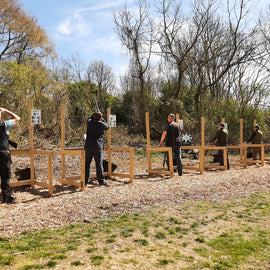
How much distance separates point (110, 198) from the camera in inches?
233

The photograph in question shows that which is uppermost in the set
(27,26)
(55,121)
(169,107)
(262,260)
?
(27,26)

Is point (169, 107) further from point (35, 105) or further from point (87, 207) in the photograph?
point (87, 207)

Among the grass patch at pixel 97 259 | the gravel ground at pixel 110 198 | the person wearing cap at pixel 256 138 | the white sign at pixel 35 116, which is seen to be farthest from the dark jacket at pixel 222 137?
the grass patch at pixel 97 259

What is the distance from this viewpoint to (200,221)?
197 inches

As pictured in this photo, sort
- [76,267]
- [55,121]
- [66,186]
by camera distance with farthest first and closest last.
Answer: [55,121]
[66,186]
[76,267]

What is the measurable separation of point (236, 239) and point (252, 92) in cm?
1592

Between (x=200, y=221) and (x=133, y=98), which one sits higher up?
(x=133, y=98)

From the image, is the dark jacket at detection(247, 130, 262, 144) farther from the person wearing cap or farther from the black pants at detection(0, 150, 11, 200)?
the black pants at detection(0, 150, 11, 200)

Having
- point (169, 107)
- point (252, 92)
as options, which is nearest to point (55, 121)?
point (169, 107)

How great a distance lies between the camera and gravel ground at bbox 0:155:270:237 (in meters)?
4.66

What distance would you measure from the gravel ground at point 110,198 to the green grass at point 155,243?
33 cm

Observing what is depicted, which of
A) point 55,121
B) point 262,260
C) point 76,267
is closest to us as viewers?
point 76,267

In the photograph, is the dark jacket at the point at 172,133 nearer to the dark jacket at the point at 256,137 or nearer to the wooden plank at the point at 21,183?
the wooden plank at the point at 21,183

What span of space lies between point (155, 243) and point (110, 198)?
2116 mm
